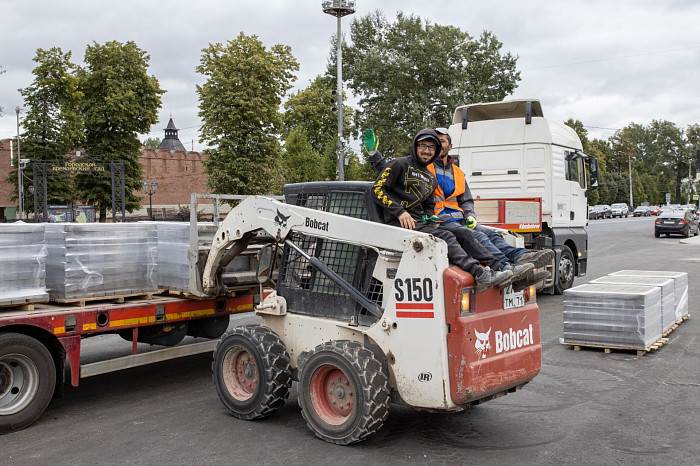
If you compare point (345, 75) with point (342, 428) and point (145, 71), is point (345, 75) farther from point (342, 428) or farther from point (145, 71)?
point (342, 428)

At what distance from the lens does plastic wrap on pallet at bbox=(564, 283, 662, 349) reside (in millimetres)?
8312

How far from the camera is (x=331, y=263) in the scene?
221 inches

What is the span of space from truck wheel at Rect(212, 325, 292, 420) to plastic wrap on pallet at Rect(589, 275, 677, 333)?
5.94m

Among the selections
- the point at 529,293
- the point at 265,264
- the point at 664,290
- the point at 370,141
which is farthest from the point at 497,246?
the point at 664,290

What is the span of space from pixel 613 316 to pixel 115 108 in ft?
118

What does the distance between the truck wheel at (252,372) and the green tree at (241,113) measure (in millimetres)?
29095

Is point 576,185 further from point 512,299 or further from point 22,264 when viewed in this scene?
point 22,264

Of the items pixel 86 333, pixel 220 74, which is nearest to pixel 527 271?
pixel 86 333

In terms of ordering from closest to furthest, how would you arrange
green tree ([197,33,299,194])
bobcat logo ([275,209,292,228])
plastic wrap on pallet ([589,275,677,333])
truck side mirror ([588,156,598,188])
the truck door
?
bobcat logo ([275,209,292,228]), plastic wrap on pallet ([589,275,677,333]), the truck door, truck side mirror ([588,156,598,188]), green tree ([197,33,299,194])

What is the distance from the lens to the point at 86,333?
588 cm

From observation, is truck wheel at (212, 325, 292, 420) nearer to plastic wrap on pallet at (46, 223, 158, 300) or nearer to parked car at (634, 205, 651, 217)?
plastic wrap on pallet at (46, 223, 158, 300)

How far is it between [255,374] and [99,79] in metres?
38.5

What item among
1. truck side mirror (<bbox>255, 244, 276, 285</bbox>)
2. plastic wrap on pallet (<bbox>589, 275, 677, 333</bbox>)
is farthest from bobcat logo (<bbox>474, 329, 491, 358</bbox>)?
plastic wrap on pallet (<bbox>589, 275, 677, 333</bbox>)

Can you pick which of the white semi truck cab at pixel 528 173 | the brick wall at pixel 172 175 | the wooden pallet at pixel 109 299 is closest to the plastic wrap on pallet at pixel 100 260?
the wooden pallet at pixel 109 299
